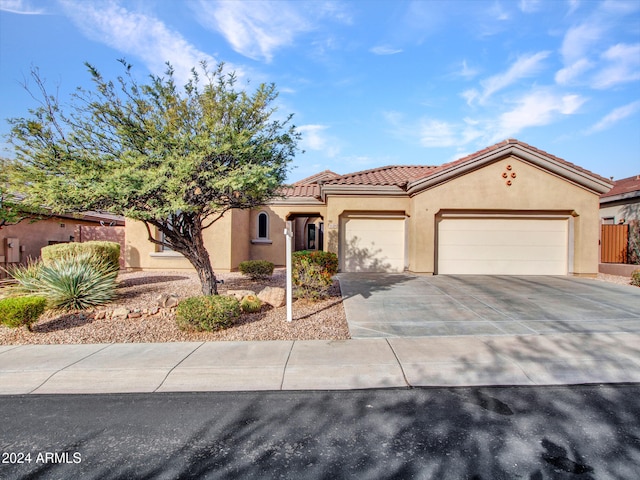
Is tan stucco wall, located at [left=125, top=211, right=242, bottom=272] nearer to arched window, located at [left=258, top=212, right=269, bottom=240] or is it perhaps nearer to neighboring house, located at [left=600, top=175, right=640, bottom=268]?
arched window, located at [left=258, top=212, right=269, bottom=240]

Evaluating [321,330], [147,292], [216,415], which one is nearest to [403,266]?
[321,330]

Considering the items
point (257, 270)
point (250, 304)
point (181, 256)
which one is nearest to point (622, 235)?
point (257, 270)

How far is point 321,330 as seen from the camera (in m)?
7.04

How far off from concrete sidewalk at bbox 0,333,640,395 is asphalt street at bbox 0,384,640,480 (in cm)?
24

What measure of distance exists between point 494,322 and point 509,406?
11.0ft

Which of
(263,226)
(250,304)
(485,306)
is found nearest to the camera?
(250,304)

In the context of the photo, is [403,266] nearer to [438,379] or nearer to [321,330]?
[321,330]

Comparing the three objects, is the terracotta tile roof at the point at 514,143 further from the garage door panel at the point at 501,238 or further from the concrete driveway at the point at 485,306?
the concrete driveway at the point at 485,306

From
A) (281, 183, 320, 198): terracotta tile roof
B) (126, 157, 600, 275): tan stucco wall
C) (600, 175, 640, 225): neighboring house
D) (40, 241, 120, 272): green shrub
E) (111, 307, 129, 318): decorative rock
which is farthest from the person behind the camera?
(281, 183, 320, 198): terracotta tile roof

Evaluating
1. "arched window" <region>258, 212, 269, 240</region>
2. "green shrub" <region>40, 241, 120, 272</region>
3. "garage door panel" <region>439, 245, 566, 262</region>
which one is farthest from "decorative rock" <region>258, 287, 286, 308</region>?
"arched window" <region>258, 212, 269, 240</region>

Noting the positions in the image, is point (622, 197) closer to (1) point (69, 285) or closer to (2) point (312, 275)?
(2) point (312, 275)

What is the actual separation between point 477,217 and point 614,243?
6.62m

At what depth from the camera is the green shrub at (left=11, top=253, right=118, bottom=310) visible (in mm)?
8469

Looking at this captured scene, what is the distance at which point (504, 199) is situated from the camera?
43.0ft
